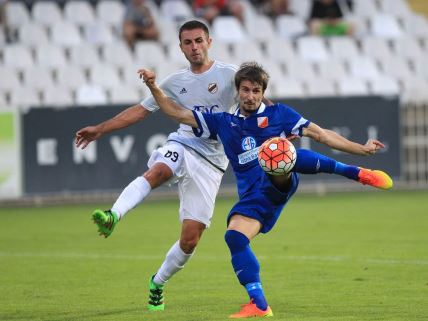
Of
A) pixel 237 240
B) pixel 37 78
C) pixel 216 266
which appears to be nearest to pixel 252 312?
pixel 237 240

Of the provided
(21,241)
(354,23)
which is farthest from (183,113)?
(354,23)

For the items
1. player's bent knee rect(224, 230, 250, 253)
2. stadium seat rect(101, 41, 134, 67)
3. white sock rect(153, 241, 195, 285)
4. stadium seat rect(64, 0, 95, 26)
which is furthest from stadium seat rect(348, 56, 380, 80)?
player's bent knee rect(224, 230, 250, 253)

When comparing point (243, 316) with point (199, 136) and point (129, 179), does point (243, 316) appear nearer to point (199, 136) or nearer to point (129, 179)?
point (199, 136)

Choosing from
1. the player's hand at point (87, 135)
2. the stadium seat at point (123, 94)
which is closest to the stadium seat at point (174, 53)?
the stadium seat at point (123, 94)

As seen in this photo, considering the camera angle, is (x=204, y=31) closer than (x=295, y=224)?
Yes

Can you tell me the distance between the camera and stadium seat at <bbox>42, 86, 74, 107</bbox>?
66.5 feet

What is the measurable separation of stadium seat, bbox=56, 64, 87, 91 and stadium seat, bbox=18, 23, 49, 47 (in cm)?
80

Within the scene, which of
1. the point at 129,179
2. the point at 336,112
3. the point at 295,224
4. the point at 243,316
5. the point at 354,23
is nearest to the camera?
the point at 243,316

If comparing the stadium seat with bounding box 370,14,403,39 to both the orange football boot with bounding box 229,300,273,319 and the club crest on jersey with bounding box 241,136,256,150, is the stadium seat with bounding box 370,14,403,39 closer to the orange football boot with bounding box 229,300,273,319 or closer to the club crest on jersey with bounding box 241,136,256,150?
the club crest on jersey with bounding box 241,136,256,150

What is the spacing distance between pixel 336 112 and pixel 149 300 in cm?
1193

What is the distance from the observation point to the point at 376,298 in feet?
29.3

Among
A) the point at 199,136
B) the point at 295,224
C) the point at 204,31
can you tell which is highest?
the point at 204,31

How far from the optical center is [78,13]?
22.4 meters

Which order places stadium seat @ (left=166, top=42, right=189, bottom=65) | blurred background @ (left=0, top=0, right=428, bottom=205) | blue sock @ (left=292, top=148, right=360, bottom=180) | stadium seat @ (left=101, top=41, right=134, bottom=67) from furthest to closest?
stadium seat @ (left=166, top=42, right=189, bottom=65) < stadium seat @ (left=101, top=41, right=134, bottom=67) < blurred background @ (left=0, top=0, right=428, bottom=205) < blue sock @ (left=292, top=148, right=360, bottom=180)
